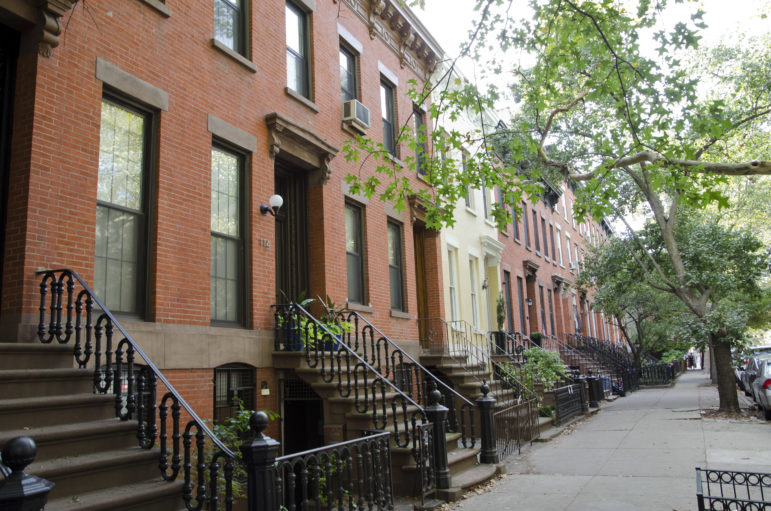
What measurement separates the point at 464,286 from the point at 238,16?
10.2 m

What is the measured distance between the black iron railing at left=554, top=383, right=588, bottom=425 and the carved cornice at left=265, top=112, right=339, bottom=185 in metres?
8.51

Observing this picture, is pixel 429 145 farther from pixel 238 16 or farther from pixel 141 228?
pixel 141 228

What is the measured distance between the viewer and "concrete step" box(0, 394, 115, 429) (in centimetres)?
467

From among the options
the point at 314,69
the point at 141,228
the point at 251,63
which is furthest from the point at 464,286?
the point at 141,228

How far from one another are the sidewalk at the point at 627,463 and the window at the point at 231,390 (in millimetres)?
3243

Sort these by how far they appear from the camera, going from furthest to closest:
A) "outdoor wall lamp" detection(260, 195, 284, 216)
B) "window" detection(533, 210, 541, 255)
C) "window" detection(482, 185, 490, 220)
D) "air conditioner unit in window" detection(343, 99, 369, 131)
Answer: "window" detection(533, 210, 541, 255) < "window" detection(482, 185, 490, 220) < "air conditioner unit in window" detection(343, 99, 369, 131) < "outdoor wall lamp" detection(260, 195, 284, 216)

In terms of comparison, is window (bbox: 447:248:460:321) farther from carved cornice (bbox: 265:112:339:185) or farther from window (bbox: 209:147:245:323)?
window (bbox: 209:147:245:323)

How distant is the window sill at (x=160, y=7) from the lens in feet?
24.9

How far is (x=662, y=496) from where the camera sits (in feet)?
23.6

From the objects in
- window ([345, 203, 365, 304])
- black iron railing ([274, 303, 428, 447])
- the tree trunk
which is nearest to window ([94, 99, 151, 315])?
black iron railing ([274, 303, 428, 447])

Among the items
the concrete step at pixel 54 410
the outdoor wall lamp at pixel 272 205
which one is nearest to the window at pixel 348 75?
the outdoor wall lamp at pixel 272 205

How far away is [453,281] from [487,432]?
7628mm

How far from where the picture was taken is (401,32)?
14.6 meters

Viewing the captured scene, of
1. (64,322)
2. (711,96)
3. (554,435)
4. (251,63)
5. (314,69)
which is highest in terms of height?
(711,96)
